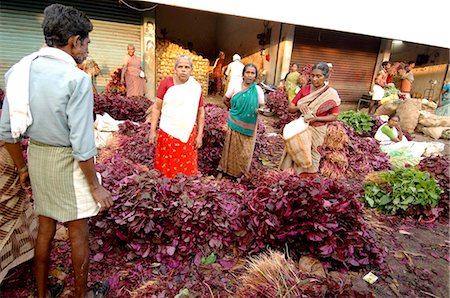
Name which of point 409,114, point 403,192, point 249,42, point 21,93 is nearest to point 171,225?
point 21,93

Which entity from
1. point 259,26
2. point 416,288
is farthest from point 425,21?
point 416,288

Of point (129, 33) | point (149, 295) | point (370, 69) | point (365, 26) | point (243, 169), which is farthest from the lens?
point (370, 69)

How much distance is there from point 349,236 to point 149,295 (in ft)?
5.29

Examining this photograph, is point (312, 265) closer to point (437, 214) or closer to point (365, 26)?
point (437, 214)

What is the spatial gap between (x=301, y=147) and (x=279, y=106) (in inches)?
205

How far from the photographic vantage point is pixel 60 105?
4.93ft

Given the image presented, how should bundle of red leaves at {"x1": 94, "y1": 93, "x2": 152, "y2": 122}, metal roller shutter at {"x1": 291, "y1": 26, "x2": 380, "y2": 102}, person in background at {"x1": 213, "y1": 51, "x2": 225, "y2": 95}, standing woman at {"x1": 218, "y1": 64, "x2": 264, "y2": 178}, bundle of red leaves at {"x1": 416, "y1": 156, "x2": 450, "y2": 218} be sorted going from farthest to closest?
person in background at {"x1": 213, "y1": 51, "x2": 225, "y2": 95}
metal roller shutter at {"x1": 291, "y1": 26, "x2": 380, "y2": 102}
bundle of red leaves at {"x1": 94, "y1": 93, "x2": 152, "y2": 122}
standing woman at {"x1": 218, "y1": 64, "x2": 264, "y2": 178}
bundle of red leaves at {"x1": 416, "y1": 156, "x2": 450, "y2": 218}

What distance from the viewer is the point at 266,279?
189 cm

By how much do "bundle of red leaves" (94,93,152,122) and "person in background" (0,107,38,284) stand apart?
4344 mm

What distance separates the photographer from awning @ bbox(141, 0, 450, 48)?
9094mm

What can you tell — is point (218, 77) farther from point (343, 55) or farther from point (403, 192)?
point (403, 192)

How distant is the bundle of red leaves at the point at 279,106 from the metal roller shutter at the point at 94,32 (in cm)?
460

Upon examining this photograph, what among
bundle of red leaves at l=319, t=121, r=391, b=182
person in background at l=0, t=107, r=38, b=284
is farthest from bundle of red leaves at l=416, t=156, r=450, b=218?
person in background at l=0, t=107, r=38, b=284

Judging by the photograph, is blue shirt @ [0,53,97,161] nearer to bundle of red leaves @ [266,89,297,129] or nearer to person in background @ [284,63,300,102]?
bundle of red leaves @ [266,89,297,129]
